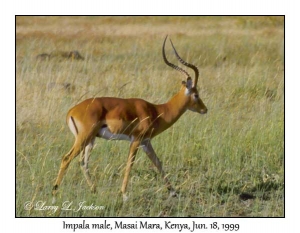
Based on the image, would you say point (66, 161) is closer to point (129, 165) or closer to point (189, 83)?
point (129, 165)

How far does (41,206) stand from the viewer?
670 cm

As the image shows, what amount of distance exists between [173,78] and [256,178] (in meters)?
5.00

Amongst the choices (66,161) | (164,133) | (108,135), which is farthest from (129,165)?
(164,133)

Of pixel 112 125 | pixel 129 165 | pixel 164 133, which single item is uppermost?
pixel 112 125

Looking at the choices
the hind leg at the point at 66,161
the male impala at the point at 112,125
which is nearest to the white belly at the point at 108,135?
the male impala at the point at 112,125

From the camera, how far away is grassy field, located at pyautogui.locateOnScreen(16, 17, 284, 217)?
7.05 m

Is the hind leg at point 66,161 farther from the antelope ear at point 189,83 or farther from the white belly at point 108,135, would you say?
the antelope ear at point 189,83

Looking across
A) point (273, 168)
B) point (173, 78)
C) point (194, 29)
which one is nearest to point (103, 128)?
point (273, 168)

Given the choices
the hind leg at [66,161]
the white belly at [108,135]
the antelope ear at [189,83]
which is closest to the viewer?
the hind leg at [66,161]

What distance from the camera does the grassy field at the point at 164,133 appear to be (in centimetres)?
705

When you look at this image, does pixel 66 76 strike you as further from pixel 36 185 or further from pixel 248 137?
pixel 36 185

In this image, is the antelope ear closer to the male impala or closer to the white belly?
the male impala

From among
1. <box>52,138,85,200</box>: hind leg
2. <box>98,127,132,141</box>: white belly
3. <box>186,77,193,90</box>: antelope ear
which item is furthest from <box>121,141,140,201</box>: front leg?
<box>186,77,193,90</box>: antelope ear

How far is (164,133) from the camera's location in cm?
904
